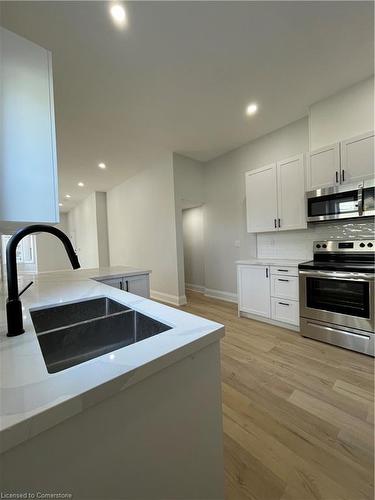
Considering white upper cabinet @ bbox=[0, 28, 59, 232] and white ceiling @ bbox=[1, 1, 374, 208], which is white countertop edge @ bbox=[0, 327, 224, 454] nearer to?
white upper cabinet @ bbox=[0, 28, 59, 232]

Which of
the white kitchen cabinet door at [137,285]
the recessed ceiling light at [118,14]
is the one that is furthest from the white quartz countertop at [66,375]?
the recessed ceiling light at [118,14]

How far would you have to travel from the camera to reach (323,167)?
2600mm

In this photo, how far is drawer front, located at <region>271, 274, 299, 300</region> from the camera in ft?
8.89

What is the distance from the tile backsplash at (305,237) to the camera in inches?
102

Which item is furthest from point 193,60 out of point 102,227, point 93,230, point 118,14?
point 93,230

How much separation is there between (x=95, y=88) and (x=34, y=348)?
2.83 metres

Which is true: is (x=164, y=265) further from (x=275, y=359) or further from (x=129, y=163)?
(x=275, y=359)

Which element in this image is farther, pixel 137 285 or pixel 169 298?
pixel 169 298

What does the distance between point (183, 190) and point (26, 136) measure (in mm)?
3601

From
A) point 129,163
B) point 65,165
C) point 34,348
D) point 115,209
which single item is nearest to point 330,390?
point 34,348

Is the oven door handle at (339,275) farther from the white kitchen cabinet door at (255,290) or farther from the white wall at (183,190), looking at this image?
the white wall at (183,190)

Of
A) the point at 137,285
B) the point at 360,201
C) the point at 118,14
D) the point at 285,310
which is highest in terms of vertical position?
the point at 118,14

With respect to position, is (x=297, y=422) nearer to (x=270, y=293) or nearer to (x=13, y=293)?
(x=270, y=293)

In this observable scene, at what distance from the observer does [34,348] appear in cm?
69
